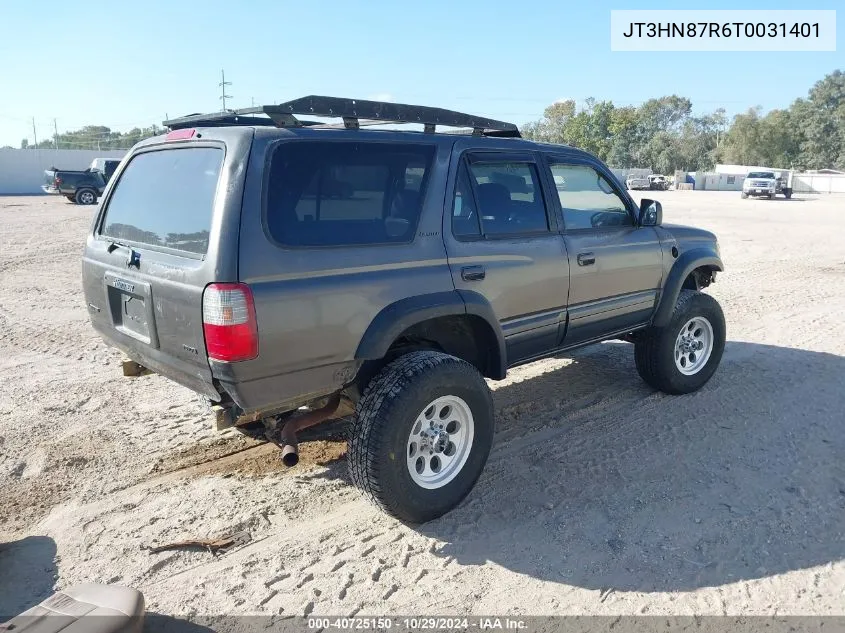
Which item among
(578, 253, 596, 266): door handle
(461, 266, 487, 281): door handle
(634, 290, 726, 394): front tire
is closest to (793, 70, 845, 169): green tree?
(634, 290, 726, 394): front tire

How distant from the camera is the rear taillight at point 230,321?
9.13 feet

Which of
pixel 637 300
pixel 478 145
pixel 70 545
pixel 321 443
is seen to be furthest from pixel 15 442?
pixel 637 300

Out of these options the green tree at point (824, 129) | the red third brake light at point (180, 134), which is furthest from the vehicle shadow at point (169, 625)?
the green tree at point (824, 129)

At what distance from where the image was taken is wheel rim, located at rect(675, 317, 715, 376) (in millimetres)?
5285

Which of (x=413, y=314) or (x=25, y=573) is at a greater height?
(x=413, y=314)

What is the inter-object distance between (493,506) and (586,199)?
2303 millimetres

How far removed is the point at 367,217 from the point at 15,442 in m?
2.97

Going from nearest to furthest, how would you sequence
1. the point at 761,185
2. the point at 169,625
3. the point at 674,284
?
the point at 169,625 → the point at 674,284 → the point at 761,185

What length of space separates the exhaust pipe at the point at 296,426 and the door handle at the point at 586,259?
1943 mm

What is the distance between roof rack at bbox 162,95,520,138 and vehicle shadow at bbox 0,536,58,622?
7.73 feet

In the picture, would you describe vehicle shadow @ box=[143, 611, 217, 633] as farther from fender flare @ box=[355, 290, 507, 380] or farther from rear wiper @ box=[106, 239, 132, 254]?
rear wiper @ box=[106, 239, 132, 254]

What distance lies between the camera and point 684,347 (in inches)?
209

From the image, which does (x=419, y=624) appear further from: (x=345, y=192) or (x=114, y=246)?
(x=114, y=246)

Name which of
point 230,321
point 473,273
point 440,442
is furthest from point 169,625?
point 473,273
